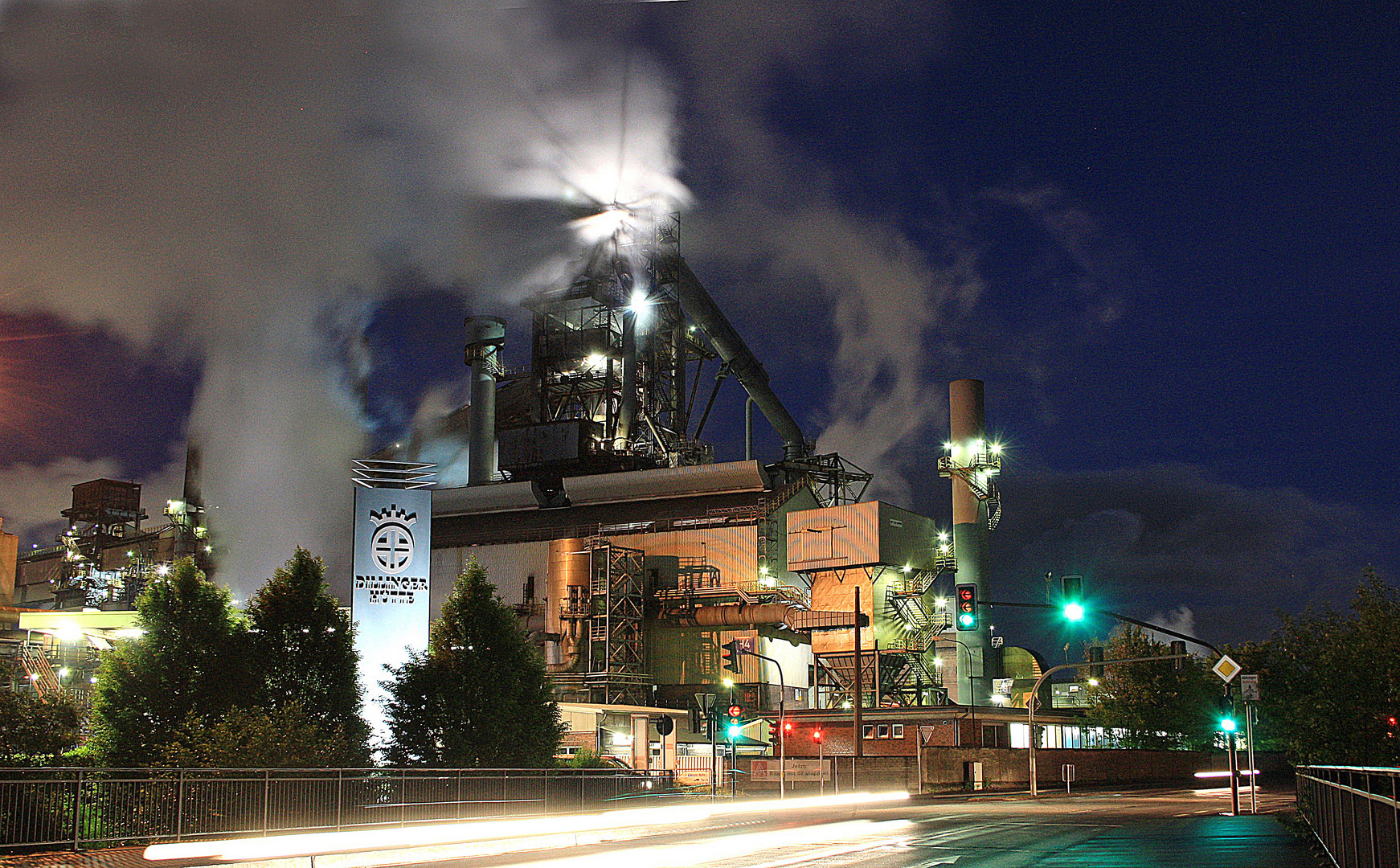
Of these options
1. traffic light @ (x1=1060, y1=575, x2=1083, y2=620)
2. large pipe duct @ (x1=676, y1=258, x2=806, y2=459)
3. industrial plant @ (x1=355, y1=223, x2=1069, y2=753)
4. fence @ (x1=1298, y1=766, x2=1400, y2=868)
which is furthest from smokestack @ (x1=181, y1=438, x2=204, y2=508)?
fence @ (x1=1298, y1=766, x2=1400, y2=868)

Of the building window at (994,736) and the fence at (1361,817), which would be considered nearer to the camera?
the fence at (1361,817)

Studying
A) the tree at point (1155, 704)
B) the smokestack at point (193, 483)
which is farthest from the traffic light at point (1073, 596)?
the smokestack at point (193, 483)

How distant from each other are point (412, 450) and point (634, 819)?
7524 cm

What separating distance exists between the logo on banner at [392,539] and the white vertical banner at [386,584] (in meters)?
0.03

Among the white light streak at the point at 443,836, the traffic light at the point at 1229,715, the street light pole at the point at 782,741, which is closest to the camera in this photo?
the white light streak at the point at 443,836

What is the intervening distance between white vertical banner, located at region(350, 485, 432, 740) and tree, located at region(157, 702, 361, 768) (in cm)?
652

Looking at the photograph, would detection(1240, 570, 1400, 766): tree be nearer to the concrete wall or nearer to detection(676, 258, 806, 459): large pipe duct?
the concrete wall

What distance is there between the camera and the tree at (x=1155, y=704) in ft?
250

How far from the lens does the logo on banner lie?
1534 inches

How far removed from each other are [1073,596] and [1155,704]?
155 ft

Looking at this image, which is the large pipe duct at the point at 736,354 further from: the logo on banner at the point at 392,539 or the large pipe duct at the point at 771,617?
the logo on banner at the point at 392,539

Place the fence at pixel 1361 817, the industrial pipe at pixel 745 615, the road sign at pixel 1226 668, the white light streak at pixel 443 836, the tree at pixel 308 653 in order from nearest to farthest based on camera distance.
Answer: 1. the fence at pixel 1361 817
2. the white light streak at pixel 443 836
3. the road sign at pixel 1226 668
4. the tree at pixel 308 653
5. the industrial pipe at pixel 745 615

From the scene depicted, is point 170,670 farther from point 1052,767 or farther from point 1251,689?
point 1052,767

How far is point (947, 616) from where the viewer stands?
83.3m
